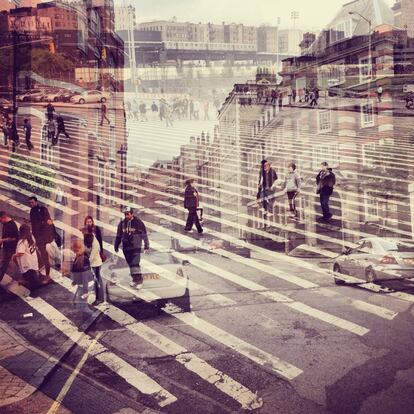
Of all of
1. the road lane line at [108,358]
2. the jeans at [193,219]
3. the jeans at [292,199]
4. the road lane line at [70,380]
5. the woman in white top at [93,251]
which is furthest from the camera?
the jeans at [292,199]

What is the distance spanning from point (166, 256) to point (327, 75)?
29077mm

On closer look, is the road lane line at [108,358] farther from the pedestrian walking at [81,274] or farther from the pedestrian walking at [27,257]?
the pedestrian walking at [27,257]

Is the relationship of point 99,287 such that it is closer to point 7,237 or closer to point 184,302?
point 184,302

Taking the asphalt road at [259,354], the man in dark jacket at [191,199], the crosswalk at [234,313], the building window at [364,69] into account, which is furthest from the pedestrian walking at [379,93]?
the asphalt road at [259,354]

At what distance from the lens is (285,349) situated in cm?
759

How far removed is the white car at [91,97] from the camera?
28.6m

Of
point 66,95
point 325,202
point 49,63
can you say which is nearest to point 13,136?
point 49,63

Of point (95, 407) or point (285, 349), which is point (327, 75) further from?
point (95, 407)

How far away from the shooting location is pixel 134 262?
1072 cm

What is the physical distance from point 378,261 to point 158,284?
5410 millimetres

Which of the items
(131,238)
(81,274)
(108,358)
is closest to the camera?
(108,358)

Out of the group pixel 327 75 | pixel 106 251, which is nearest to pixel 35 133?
pixel 106 251

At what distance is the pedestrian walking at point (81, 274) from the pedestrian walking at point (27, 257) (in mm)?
1435

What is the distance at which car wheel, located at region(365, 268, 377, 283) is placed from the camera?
433 inches
